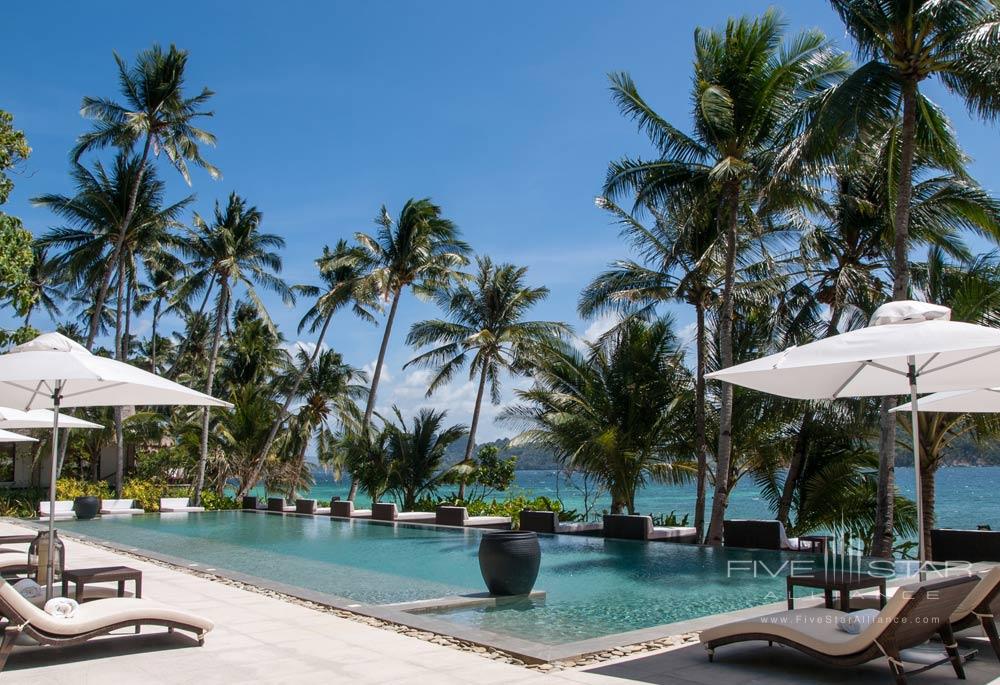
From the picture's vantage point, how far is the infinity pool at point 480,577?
26.7 feet

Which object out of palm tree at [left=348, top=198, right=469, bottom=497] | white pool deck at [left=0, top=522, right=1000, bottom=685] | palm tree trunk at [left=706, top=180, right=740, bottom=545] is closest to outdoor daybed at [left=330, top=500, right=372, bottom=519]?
palm tree at [left=348, top=198, right=469, bottom=497]

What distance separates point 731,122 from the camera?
15.6 meters

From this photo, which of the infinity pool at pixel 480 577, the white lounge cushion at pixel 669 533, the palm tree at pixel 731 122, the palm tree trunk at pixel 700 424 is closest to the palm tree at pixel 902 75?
the palm tree at pixel 731 122

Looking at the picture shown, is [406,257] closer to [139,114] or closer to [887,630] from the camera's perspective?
[139,114]

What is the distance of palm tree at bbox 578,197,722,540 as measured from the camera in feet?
57.4

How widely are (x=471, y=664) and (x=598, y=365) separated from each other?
14.6m

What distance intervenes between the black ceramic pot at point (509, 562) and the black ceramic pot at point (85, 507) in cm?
1749

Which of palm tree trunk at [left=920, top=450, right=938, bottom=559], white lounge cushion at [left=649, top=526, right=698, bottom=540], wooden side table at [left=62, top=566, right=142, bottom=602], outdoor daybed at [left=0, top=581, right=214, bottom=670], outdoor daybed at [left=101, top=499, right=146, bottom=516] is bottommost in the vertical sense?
outdoor daybed at [left=101, top=499, right=146, bottom=516]

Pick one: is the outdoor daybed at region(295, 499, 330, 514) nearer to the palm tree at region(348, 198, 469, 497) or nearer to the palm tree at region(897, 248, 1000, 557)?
the palm tree at region(348, 198, 469, 497)

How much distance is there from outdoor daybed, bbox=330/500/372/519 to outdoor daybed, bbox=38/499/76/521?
7330mm

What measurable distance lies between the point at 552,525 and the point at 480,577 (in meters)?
6.09

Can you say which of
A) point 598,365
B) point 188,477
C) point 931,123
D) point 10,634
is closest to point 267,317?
point 188,477

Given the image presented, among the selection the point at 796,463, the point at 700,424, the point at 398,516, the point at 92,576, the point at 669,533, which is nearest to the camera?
the point at 92,576

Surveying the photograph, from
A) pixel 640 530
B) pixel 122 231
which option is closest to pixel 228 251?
pixel 122 231
